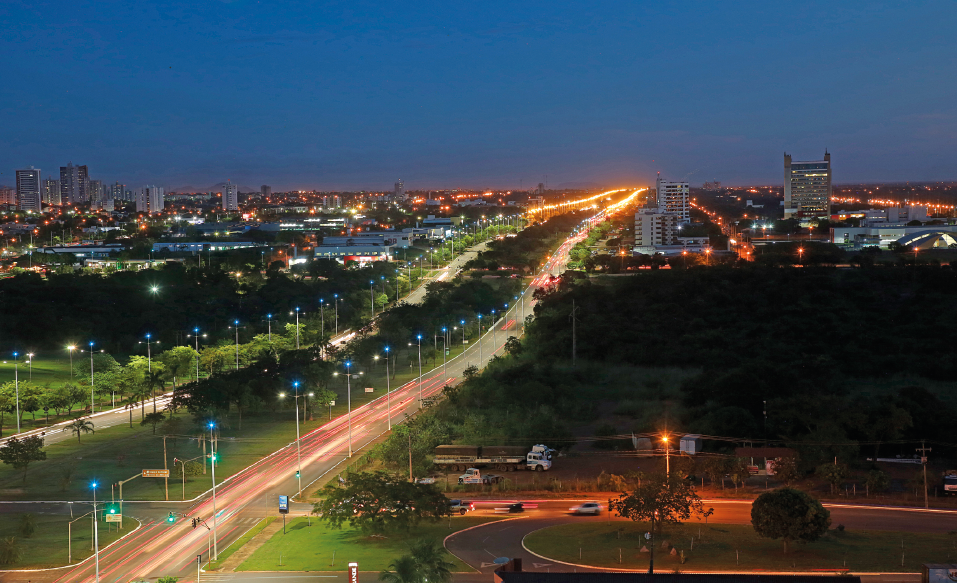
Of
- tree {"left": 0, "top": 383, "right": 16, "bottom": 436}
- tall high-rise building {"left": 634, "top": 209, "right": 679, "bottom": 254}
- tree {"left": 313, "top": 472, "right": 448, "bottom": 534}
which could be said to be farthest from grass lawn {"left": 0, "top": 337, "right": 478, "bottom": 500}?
tall high-rise building {"left": 634, "top": 209, "right": 679, "bottom": 254}

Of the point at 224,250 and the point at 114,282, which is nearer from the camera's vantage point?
the point at 114,282

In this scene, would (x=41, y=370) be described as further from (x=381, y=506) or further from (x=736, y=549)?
(x=736, y=549)

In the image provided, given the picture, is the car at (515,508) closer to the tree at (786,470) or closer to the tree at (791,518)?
the tree at (791,518)

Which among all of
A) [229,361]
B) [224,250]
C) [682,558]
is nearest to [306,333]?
[229,361]

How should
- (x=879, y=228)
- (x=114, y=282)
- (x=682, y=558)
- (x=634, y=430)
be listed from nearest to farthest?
(x=682, y=558)
(x=634, y=430)
(x=114, y=282)
(x=879, y=228)

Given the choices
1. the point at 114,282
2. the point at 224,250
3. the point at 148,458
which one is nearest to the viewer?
the point at 148,458

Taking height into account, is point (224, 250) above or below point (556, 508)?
above

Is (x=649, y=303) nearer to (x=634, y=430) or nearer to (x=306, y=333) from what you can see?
(x=306, y=333)

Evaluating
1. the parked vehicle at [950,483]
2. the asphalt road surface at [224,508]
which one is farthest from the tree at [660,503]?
the asphalt road surface at [224,508]
